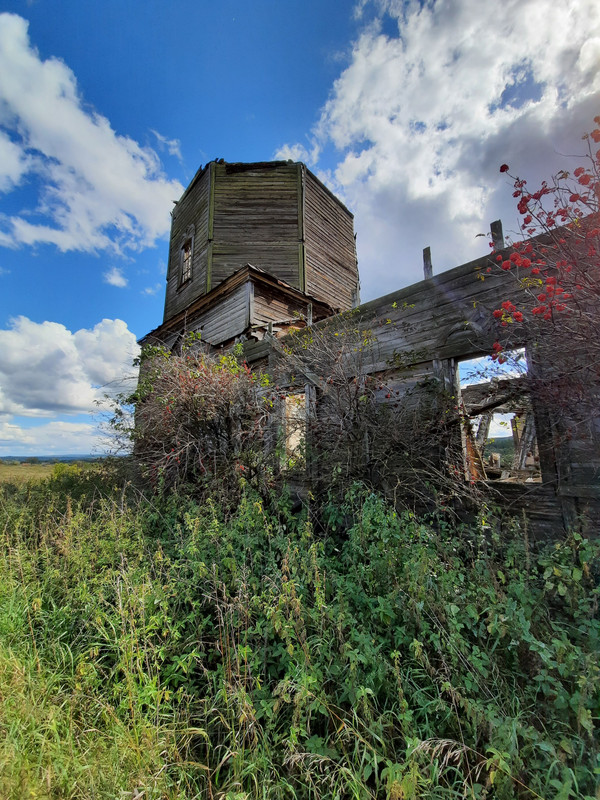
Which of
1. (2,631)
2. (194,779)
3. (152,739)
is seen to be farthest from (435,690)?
(2,631)

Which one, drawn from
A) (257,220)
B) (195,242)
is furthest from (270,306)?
(195,242)

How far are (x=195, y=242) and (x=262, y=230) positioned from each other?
3128 millimetres

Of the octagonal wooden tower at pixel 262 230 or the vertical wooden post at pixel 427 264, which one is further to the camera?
the octagonal wooden tower at pixel 262 230

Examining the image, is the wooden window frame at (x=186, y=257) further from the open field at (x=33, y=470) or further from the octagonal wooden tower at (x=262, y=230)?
the open field at (x=33, y=470)

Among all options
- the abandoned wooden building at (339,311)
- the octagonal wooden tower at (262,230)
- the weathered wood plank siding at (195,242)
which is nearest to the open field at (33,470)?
the abandoned wooden building at (339,311)

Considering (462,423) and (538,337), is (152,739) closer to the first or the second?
(462,423)

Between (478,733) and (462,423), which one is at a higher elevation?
(462,423)

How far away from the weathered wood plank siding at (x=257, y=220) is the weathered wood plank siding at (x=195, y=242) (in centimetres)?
68

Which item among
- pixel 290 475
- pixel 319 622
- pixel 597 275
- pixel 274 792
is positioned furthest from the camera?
pixel 290 475

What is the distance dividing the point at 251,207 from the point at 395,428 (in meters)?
12.1

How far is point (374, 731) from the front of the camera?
6.89 feet

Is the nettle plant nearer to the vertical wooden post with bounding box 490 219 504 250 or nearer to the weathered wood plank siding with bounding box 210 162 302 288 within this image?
the vertical wooden post with bounding box 490 219 504 250

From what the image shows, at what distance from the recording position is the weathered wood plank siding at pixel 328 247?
1375 cm

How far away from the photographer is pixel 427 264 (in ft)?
20.2
